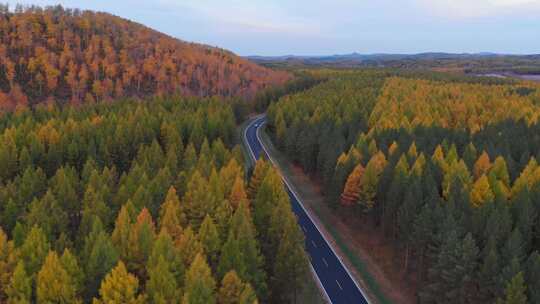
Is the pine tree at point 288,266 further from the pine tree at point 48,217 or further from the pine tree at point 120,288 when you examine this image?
the pine tree at point 48,217

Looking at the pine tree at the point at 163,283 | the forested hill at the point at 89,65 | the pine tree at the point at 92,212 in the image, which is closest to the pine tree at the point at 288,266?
the pine tree at the point at 163,283

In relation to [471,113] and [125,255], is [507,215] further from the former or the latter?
[471,113]

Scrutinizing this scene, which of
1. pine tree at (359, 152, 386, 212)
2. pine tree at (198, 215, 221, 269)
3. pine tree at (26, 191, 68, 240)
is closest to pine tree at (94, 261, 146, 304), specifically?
pine tree at (198, 215, 221, 269)

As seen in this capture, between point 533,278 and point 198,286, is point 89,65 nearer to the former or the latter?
point 198,286

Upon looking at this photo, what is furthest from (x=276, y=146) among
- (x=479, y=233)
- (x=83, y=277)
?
(x=83, y=277)

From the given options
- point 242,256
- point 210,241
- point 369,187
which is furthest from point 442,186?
point 210,241

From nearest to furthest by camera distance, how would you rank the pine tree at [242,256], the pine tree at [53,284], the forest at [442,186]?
the pine tree at [53,284]
the pine tree at [242,256]
the forest at [442,186]
